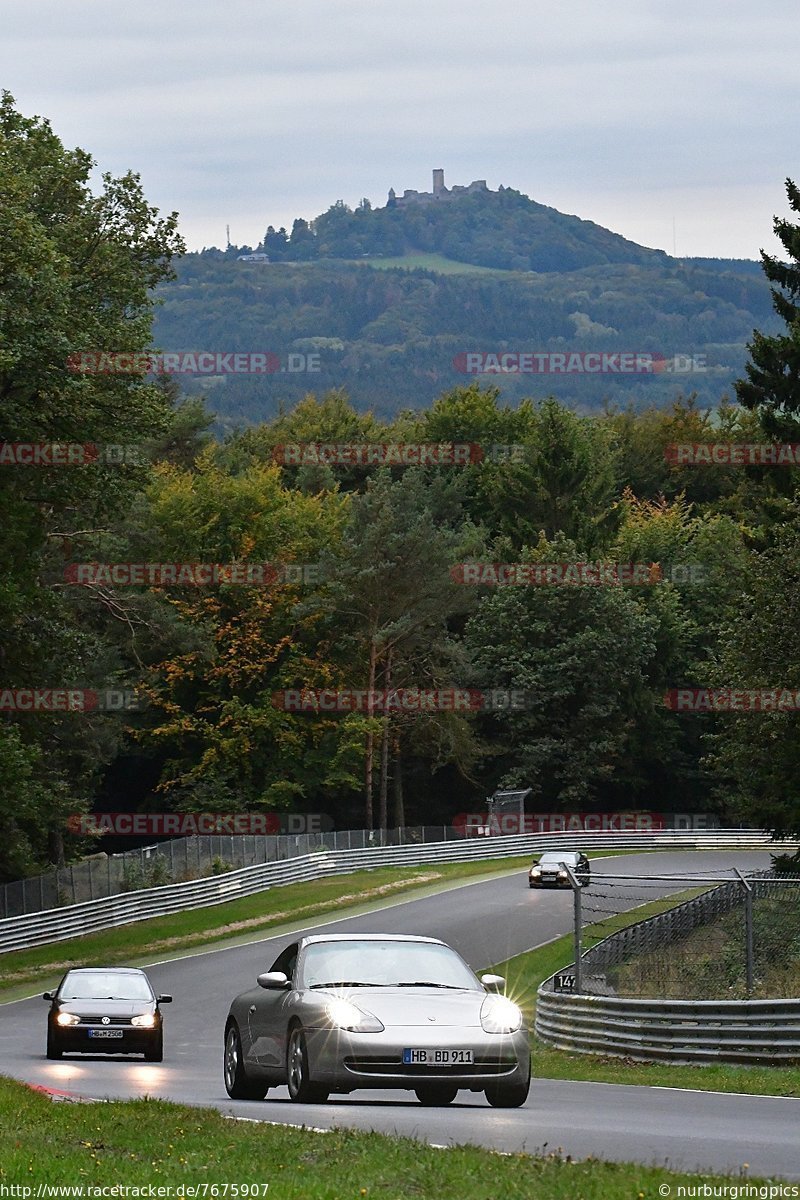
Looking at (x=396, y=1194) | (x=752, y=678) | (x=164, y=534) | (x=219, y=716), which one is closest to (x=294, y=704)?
(x=219, y=716)

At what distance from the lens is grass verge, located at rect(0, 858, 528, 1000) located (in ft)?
142

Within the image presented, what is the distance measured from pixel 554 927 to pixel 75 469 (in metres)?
16.6

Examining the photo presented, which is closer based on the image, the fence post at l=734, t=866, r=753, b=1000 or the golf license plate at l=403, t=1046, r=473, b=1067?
the golf license plate at l=403, t=1046, r=473, b=1067

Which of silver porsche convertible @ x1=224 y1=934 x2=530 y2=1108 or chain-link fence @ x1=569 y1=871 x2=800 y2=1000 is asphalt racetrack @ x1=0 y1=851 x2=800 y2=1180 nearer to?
silver porsche convertible @ x1=224 y1=934 x2=530 y2=1108

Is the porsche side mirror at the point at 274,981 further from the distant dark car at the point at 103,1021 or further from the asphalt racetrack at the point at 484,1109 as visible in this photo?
the distant dark car at the point at 103,1021

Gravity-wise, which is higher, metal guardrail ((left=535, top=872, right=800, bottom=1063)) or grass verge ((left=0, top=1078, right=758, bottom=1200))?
grass verge ((left=0, top=1078, right=758, bottom=1200))

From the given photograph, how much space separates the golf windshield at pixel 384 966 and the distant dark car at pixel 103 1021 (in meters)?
9.05

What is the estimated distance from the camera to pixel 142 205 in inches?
1694

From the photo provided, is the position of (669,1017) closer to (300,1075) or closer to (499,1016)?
(499,1016)

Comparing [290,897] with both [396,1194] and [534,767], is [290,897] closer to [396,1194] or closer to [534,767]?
[534,767]

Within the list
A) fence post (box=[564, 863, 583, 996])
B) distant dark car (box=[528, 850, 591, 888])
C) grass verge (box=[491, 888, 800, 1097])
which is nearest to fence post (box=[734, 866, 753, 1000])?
grass verge (box=[491, 888, 800, 1097])

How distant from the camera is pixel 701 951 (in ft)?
73.9

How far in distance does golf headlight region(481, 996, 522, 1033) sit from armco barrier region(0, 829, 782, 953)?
33.4 metres

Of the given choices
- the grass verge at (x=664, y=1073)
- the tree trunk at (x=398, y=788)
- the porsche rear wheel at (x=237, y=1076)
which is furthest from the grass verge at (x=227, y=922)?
the porsche rear wheel at (x=237, y=1076)
